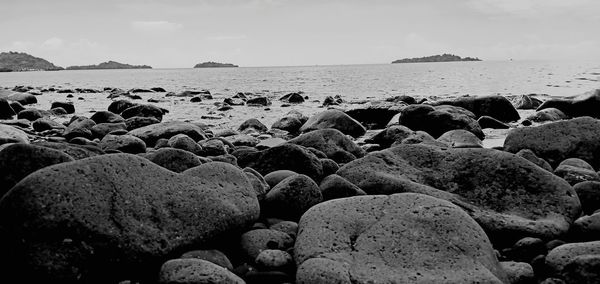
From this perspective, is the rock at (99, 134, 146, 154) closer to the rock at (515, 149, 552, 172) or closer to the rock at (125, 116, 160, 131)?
the rock at (125, 116, 160, 131)

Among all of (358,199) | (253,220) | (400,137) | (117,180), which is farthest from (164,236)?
(400,137)

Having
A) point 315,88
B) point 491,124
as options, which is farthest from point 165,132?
point 315,88

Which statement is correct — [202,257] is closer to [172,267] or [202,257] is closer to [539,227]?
[172,267]

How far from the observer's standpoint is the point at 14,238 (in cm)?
359

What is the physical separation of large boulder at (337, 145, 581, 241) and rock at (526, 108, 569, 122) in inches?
404

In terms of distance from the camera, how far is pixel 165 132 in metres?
10.5

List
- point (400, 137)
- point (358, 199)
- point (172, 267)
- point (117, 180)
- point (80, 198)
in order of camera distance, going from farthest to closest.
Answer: point (400, 137), point (358, 199), point (117, 180), point (80, 198), point (172, 267)

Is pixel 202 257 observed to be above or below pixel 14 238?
below

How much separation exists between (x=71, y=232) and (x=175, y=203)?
895 mm

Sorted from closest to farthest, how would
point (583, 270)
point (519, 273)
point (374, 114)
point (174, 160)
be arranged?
point (583, 270) → point (519, 273) → point (174, 160) → point (374, 114)

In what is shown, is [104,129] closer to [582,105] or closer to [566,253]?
[566,253]

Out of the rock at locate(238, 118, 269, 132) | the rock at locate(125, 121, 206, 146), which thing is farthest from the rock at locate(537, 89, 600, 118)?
the rock at locate(125, 121, 206, 146)

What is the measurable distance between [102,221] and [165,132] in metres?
6.90

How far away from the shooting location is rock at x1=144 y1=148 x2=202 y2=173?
5605mm
